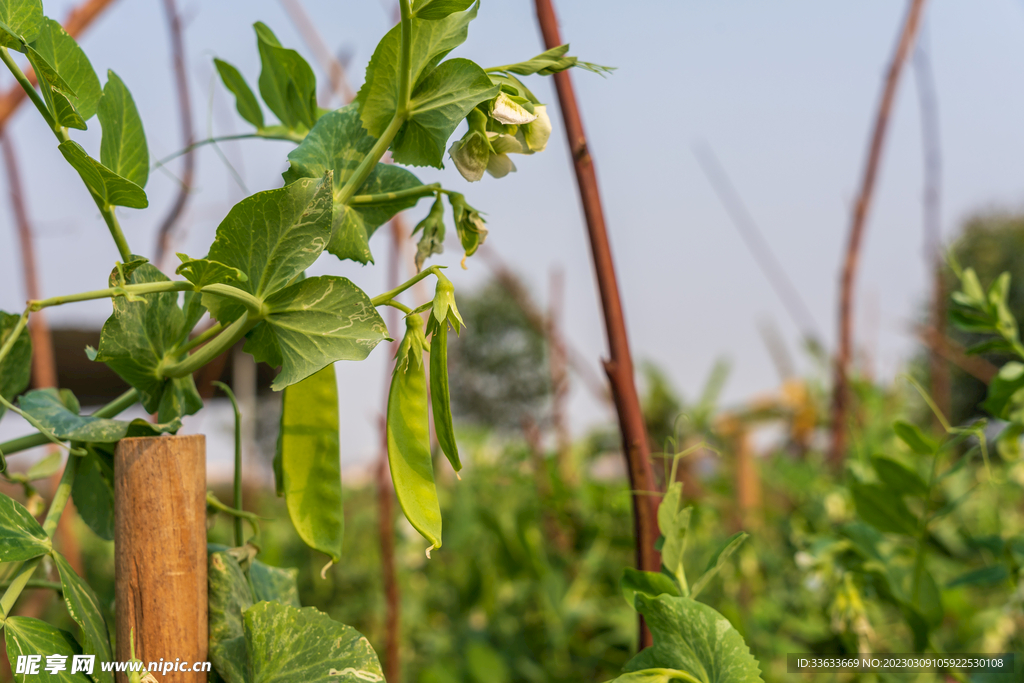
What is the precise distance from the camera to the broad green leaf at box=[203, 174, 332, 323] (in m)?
0.22

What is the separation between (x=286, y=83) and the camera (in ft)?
1.09

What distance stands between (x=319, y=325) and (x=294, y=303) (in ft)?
0.04

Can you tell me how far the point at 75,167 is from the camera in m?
0.23

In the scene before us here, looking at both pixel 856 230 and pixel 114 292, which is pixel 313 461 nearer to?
pixel 114 292

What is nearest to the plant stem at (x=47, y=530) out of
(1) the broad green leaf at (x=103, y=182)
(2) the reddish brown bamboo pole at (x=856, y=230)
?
(1) the broad green leaf at (x=103, y=182)

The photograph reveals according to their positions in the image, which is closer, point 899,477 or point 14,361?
point 14,361

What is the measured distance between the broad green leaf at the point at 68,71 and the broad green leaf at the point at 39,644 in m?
0.18

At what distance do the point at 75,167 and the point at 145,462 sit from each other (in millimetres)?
109

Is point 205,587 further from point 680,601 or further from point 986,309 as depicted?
point 986,309

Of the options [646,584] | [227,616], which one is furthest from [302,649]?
[646,584]

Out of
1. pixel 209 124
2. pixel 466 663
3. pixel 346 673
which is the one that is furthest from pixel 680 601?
pixel 466 663

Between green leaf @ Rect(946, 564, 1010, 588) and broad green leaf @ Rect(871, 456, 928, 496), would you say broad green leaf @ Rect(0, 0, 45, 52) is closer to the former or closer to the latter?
broad green leaf @ Rect(871, 456, 928, 496)

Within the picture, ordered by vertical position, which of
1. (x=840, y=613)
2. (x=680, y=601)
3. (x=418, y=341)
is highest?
(x=418, y=341)

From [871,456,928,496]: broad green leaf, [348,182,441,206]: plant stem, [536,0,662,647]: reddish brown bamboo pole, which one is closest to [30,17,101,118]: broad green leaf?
[348,182,441,206]: plant stem
